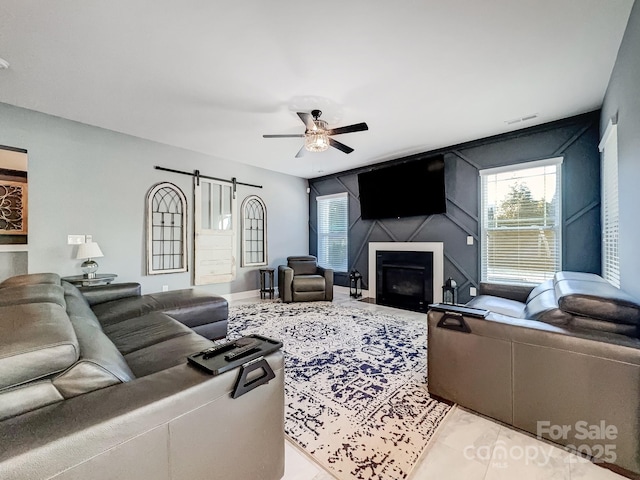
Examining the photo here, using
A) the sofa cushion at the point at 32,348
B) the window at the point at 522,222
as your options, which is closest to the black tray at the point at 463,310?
the sofa cushion at the point at 32,348

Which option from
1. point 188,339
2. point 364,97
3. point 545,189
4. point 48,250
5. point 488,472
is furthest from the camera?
point 545,189

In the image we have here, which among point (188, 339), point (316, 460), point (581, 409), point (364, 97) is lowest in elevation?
point (316, 460)

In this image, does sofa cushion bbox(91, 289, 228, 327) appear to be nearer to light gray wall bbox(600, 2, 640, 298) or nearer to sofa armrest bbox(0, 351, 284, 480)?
sofa armrest bbox(0, 351, 284, 480)

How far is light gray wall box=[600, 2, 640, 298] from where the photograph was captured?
1789 millimetres

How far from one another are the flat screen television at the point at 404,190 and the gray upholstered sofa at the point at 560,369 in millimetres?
2934

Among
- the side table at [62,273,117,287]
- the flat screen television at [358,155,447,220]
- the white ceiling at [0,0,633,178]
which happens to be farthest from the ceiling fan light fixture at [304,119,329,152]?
the side table at [62,273,117,287]

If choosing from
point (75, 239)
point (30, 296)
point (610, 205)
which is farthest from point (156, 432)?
point (610, 205)

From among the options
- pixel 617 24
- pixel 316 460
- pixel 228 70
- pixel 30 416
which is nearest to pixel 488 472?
pixel 316 460

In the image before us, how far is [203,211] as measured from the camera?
191 inches

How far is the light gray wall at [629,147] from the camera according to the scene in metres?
1.79

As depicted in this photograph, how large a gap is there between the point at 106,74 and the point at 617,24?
423 centimetres

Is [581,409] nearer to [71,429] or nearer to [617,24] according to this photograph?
[71,429]

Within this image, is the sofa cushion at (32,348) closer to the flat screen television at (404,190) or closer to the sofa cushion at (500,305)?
the sofa cushion at (500,305)

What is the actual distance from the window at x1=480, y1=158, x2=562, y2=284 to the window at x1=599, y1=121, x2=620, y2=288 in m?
0.53
